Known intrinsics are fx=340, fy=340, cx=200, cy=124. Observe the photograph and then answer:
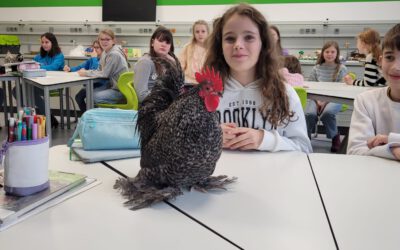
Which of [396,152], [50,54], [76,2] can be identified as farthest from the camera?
[76,2]

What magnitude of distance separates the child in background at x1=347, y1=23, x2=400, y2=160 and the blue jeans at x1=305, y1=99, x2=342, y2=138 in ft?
7.03

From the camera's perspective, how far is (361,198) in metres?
0.85

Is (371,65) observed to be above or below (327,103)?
above

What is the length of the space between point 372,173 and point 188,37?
18.0ft

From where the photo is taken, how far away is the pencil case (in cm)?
70

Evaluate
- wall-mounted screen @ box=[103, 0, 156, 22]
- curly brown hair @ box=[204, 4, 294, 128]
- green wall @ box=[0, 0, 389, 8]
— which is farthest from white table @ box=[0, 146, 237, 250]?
wall-mounted screen @ box=[103, 0, 156, 22]

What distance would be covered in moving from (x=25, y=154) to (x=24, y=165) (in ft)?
0.09

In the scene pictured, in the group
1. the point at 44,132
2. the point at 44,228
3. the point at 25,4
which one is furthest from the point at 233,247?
the point at 25,4

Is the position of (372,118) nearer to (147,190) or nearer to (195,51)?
(147,190)

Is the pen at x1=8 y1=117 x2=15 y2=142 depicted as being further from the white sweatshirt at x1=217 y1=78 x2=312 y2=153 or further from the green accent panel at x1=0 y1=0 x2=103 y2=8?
the green accent panel at x1=0 y1=0 x2=103 y2=8

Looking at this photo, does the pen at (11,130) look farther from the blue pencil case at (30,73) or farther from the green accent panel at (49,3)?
the green accent panel at (49,3)

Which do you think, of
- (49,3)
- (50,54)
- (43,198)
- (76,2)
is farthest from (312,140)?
(49,3)

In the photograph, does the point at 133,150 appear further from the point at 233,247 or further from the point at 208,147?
the point at 233,247

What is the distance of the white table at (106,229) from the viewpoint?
23.9 inches
